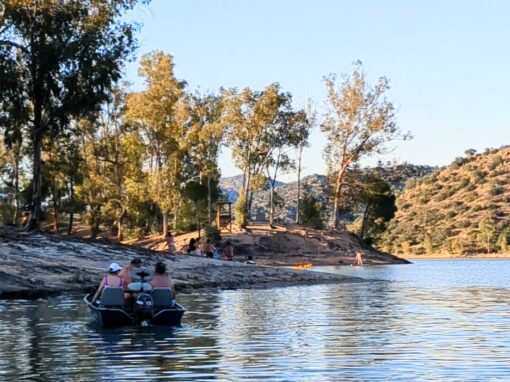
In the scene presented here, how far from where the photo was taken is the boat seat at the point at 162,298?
24.5 metres

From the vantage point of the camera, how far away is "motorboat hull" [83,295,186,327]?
24109mm

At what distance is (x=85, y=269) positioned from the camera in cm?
3909

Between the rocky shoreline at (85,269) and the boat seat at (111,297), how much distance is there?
7985 millimetres

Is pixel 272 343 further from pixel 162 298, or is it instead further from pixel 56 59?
pixel 56 59

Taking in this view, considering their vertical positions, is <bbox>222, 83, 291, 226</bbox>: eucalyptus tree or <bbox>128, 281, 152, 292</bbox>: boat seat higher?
<bbox>222, 83, 291, 226</bbox>: eucalyptus tree

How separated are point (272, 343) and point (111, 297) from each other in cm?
501

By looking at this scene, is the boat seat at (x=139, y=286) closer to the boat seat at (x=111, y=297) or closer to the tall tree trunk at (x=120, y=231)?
the boat seat at (x=111, y=297)

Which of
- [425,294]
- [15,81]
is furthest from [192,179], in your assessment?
[425,294]

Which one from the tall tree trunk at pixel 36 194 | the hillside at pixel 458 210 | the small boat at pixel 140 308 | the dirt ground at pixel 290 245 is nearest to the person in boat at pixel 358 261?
the dirt ground at pixel 290 245

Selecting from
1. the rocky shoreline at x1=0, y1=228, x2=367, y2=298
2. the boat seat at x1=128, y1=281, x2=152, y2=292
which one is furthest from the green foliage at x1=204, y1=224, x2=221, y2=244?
the boat seat at x1=128, y1=281, x2=152, y2=292

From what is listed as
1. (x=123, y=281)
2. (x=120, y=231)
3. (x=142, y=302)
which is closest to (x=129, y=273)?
(x=123, y=281)

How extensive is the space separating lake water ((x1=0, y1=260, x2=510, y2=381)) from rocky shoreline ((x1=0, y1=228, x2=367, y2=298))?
210cm

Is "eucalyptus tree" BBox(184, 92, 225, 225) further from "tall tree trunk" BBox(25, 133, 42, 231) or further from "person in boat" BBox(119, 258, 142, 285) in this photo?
"person in boat" BBox(119, 258, 142, 285)

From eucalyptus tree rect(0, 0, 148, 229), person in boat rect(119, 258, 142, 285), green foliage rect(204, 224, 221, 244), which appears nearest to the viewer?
person in boat rect(119, 258, 142, 285)
